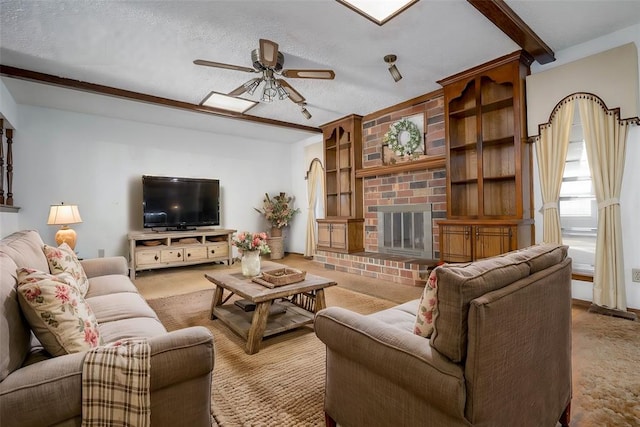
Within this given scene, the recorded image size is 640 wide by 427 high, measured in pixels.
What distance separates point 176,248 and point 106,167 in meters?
1.71

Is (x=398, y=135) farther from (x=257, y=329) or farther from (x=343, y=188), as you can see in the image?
(x=257, y=329)

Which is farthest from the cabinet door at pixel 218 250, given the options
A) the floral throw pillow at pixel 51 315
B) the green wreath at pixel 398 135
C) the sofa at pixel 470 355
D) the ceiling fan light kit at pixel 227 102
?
the sofa at pixel 470 355

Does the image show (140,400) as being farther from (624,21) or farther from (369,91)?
(624,21)

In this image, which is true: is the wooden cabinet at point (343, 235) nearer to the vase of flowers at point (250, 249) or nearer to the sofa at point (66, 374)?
the vase of flowers at point (250, 249)

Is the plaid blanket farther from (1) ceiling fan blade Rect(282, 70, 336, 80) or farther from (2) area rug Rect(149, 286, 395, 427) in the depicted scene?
(1) ceiling fan blade Rect(282, 70, 336, 80)

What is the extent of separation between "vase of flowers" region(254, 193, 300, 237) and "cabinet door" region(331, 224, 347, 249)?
1547 mm

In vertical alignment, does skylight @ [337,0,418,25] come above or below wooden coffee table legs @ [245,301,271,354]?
above

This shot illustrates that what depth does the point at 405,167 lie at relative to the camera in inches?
168

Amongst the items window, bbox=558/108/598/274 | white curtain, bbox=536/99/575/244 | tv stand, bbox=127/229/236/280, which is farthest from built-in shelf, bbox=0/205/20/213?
window, bbox=558/108/598/274

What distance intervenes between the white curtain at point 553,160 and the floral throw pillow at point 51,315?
3786 millimetres

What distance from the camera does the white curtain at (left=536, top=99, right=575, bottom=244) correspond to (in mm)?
2979

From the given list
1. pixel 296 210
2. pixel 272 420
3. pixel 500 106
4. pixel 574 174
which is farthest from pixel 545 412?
→ pixel 296 210

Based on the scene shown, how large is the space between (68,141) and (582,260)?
686cm

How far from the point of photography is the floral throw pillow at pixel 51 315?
110 cm
